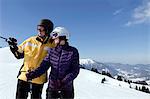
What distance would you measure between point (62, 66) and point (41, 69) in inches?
17.3

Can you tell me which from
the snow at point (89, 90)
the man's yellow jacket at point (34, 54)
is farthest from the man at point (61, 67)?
the snow at point (89, 90)

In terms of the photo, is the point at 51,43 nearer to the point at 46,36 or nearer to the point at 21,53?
the point at 46,36

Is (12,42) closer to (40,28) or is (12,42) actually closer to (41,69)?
(40,28)

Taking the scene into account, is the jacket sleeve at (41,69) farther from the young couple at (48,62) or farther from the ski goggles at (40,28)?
the ski goggles at (40,28)

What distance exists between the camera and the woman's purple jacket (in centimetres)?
484

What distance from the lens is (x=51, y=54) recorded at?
16.8ft

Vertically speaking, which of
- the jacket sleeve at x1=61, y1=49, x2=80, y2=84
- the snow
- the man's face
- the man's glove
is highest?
the man's face

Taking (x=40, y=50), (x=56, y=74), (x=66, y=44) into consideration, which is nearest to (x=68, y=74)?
(x=56, y=74)

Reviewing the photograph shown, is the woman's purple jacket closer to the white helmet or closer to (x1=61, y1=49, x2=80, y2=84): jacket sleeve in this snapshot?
(x1=61, y1=49, x2=80, y2=84): jacket sleeve

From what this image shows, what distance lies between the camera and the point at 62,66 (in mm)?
4977

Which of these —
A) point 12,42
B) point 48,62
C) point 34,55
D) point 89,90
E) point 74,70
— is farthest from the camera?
point 89,90

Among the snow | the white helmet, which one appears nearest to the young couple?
the white helmet

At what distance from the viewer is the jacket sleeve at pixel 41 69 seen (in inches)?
203

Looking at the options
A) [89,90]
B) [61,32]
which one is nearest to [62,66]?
[61,32]
